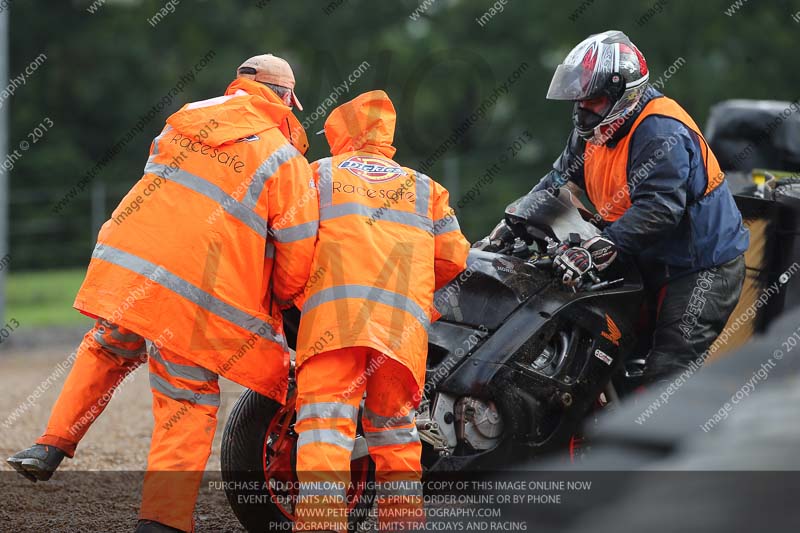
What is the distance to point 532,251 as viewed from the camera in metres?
5.77

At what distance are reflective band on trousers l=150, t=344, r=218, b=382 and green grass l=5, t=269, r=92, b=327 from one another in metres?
12.6

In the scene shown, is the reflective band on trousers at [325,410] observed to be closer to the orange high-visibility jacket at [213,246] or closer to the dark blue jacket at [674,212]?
the orange high-visibility jacket at [213,246]

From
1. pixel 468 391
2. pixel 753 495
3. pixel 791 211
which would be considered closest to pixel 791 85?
pixel 791 211

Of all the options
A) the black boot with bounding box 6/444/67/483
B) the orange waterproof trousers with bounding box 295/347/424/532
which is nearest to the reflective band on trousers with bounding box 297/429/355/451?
the orange waterproof trousers with bounding box 295/347/424/532

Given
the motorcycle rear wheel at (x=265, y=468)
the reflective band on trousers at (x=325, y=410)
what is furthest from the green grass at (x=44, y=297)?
the reflective band on trousers at (x=325, y=410)

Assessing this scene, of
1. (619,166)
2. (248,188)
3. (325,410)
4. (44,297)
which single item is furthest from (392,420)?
(44,297)

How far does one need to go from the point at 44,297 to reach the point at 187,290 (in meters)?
18.1

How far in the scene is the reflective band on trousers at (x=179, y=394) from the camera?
4.84 meters

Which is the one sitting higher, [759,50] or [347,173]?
[347,173]

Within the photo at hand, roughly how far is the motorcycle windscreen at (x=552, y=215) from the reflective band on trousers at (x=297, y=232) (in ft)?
4.09

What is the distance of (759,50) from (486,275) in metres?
25.6

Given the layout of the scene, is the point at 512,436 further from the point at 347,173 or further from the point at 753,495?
the point at 753,495

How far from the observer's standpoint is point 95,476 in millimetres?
6945

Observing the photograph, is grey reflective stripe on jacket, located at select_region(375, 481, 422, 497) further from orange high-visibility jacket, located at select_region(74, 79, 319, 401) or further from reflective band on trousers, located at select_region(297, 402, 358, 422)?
orange high-visibility jacket, located at select_region(74, 79, 319, 401)
